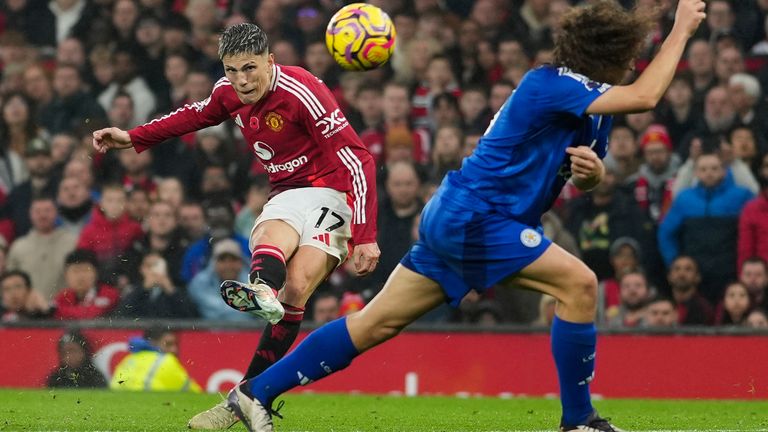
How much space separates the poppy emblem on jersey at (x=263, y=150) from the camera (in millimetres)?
7905

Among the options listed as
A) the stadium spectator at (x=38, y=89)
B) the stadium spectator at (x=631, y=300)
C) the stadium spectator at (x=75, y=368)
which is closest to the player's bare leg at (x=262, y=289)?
the stadium spectator at (x=75, y=368)

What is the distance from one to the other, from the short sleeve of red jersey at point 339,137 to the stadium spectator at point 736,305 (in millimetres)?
4686

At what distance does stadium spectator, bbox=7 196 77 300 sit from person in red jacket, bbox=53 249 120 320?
0.92 ft

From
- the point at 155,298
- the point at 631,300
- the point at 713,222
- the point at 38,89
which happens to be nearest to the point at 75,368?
the point at 155,298

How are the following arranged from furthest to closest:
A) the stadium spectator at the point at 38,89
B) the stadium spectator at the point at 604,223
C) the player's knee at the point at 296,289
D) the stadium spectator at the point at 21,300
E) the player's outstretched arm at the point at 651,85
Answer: the stadium spectator at the point at 38,89 → the stadium spectator at the point at 21,300 → the stadium spectator at the point at 604,223 → the player's knee at the point at 296,289 → the player's outstretched arm at the point at 651,85

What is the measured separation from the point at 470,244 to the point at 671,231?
19.6 ft

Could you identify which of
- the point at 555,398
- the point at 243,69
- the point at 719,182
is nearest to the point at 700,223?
the point at 719,182

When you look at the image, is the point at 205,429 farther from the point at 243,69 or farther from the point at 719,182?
the point at 719,182

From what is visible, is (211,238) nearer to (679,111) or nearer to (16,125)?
(16,125)

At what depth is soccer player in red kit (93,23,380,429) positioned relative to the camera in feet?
24.8

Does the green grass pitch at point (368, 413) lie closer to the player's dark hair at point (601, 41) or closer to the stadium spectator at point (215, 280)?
the stadium spectator at point (215, 280)

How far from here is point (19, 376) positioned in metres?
11.9

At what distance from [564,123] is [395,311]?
1152 millimetres

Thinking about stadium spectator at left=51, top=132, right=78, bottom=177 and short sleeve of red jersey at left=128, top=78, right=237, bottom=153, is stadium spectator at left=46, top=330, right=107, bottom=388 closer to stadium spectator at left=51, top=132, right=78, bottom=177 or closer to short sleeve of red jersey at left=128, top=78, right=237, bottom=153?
stadium spectator at left=51, top=132, right=78, bottom=177
